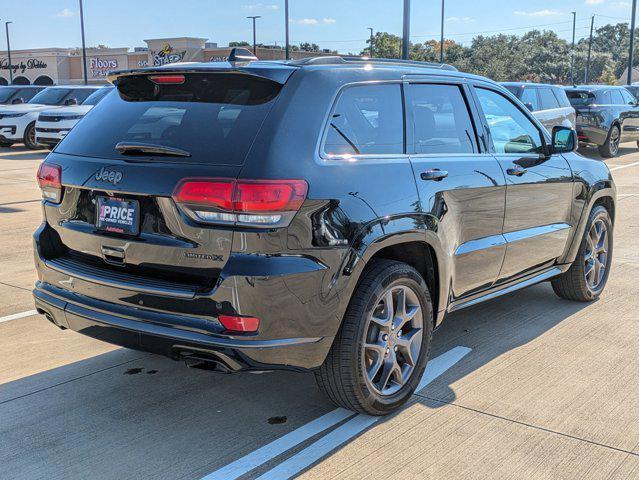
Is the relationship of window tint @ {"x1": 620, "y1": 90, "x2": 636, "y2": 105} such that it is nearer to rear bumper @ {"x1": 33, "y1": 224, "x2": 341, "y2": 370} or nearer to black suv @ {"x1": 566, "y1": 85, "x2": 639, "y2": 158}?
black suv @ {"x1": 566, "y1": 85, "x2": 639, "y2": 158}

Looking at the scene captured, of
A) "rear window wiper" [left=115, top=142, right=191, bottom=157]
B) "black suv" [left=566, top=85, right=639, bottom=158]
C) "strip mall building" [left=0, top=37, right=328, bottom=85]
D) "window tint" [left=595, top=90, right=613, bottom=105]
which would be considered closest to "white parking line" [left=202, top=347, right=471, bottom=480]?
"rear window wiper" [left=115, top=142, right=191, bottom=157]

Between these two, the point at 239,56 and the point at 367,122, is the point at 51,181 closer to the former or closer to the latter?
the point at 239,56

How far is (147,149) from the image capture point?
3.45 meters

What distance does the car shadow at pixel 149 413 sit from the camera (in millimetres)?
3318

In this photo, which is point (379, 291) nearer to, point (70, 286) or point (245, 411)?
point (245, 411)

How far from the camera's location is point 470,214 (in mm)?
4324

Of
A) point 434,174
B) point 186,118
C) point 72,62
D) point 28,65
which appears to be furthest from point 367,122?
point 28,65

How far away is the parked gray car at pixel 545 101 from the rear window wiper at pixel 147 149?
1280 centimetres

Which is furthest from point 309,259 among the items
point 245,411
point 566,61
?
point 566,61

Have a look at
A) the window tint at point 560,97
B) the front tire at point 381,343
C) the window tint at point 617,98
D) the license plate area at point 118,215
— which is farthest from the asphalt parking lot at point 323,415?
the window tint at point 617,98

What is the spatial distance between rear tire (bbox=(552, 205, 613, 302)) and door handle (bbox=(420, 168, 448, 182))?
2201 millimetres

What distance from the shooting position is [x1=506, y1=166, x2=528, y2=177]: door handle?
187 inches

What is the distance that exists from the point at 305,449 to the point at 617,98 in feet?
60.3

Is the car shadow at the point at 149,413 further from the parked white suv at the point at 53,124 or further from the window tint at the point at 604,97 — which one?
the window tint at the point at 604,97
